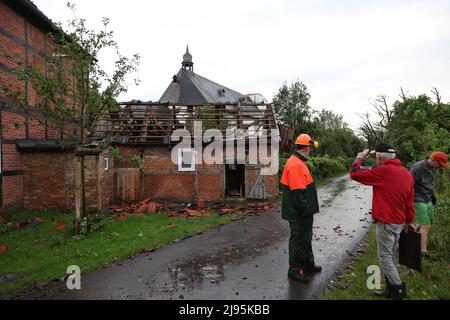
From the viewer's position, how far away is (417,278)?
4898 mm

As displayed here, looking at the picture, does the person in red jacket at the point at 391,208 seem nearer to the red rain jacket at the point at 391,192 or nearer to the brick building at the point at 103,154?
the red rain jacket at the point at 391,192

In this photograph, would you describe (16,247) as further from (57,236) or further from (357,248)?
(357,248)

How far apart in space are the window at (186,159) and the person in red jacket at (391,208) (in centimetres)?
1008

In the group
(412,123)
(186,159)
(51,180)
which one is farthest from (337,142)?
(51,180)

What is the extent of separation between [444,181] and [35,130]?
1494 centimetres

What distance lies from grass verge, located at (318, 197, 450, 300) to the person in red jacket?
1.37 ft

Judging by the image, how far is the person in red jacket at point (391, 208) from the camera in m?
4.22

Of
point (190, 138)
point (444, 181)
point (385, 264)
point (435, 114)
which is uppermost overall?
point (435, 114)

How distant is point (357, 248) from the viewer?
711cm

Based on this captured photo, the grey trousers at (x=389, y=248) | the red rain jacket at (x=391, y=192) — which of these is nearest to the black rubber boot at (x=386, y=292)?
the grey trousers at (x=389, y=248)

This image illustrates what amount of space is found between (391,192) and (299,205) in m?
1.28

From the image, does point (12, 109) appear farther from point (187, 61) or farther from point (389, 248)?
point (187, 61)

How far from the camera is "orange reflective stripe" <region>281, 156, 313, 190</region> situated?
15.9 ft
